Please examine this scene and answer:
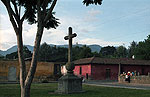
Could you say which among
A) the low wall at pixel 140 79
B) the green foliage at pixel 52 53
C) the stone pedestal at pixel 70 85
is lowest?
the low wall at pixel 140 79

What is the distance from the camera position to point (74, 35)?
15.4 metres

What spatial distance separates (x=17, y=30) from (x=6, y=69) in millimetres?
28431

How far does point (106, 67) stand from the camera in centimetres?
4209

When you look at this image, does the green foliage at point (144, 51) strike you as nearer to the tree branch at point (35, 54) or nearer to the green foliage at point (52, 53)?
the green foliage at point (52, 53)

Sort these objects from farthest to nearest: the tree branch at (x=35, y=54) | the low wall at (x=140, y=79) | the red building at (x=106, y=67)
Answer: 1. the red building at (x=106, y=67)
2. the low wall at (x=140, y=79)
3. the tree branch at (x=35, y=54)

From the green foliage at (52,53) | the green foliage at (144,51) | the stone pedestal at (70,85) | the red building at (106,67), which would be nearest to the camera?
the stone pedestal at (70,85)

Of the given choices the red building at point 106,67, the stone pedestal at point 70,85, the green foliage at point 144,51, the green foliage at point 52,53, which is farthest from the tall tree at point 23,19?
the green foliage at point 52,53

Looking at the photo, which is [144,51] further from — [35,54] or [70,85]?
[35,54]

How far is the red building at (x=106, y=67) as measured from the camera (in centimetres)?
4088

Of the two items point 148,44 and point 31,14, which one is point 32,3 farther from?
point 148,44

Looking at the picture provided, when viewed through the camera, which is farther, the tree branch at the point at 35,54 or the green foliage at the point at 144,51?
the green foliage at the point at 144,51

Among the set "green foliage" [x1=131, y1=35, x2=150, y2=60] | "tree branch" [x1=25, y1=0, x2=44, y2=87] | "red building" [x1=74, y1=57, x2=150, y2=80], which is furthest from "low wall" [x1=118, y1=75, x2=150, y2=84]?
"green foliage" [x1=131, y1=35, x2=150, y2=60]

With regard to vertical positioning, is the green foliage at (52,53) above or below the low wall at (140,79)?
above

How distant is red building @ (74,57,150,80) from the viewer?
134 feet
